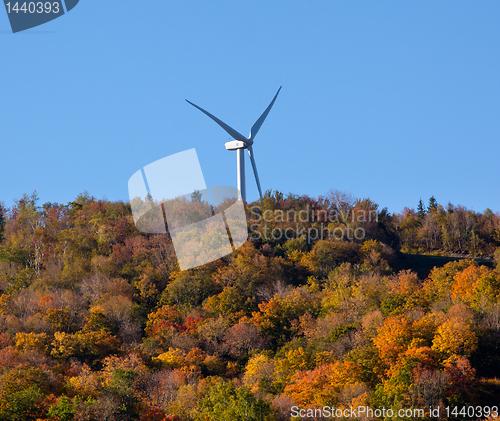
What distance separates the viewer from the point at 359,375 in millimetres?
39438

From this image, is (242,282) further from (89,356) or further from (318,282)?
(89,356)

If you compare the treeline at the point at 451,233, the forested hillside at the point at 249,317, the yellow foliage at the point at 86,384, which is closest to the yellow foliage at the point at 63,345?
the forested hillside at the point at 249,317

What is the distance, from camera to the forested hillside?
120 feet

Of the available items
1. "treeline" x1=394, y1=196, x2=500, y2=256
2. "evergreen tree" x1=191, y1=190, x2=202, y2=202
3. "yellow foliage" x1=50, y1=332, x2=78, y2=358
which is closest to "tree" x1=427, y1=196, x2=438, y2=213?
"treeline" x1=394, y1=196, x2=500, y2=256

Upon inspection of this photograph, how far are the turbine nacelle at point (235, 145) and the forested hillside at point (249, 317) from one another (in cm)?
1196

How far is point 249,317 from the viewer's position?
190ft

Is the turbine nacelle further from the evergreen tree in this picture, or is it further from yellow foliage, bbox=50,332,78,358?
yellow foliage, bbox=50,332,78,358

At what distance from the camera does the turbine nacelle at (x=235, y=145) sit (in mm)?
68062

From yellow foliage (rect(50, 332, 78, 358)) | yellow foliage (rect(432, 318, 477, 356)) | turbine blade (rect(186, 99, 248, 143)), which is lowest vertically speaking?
yellow foliage (rect(432, 318, 477, 356))

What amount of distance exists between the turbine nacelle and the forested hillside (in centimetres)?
1196

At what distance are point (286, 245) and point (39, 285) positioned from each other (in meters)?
28.1

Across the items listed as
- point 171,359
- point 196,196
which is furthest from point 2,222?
point 171,359

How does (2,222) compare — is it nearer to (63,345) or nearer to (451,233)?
(63,345)

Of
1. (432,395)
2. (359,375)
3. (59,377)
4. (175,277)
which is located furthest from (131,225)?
(432,395)
